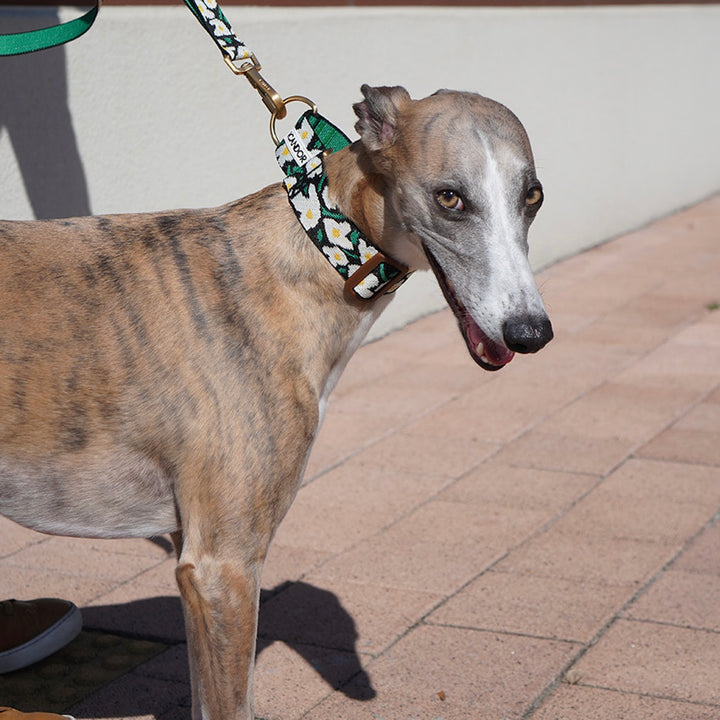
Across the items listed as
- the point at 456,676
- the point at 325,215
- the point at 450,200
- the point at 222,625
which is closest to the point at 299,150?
the point at 325,215

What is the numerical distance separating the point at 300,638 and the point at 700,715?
1183 millimetres

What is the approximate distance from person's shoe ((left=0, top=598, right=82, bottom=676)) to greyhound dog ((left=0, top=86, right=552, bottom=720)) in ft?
2.84

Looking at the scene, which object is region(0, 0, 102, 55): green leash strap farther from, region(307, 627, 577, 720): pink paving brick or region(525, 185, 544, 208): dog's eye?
region(307, 627, 577, 720): pink paving brick

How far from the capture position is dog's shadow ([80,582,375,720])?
322cm

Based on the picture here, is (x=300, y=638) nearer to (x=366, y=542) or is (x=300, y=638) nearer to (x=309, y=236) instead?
(x=366, y=542)

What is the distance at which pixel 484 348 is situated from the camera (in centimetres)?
248

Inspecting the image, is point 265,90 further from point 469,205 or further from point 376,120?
point 469,205

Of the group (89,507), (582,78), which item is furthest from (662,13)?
(89,507)

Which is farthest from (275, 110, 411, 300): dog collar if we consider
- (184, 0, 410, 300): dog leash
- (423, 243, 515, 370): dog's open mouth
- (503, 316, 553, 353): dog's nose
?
(503, 316, 553, 353): dog's nose

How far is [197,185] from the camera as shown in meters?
5.71

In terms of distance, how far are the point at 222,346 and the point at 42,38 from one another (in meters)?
1.27

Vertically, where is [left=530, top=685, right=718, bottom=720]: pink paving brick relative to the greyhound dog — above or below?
below

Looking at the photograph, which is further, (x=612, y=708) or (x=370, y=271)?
(x=612, y=708)

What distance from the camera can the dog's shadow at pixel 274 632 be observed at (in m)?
3.22
